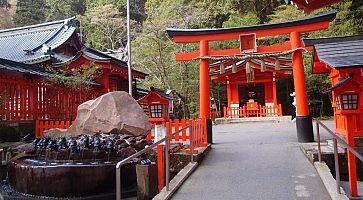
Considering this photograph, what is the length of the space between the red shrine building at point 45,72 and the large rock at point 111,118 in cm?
317

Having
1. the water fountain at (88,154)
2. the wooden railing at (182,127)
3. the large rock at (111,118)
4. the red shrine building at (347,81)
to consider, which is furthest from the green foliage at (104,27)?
the red shrine building at (347,81)

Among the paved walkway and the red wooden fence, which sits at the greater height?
the red wooden fence

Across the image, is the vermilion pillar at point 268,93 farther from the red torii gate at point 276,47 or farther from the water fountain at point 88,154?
the water fountain at point 88,154

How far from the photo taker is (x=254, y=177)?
7.19m

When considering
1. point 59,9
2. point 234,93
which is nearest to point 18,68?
point 234,93

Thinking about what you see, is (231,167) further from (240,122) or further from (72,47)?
(72,47)

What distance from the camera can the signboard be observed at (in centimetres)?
1185

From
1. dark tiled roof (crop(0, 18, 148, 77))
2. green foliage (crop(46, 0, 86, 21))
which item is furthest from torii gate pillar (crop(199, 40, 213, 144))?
green foliage (crop(46, 0, 86, 21))

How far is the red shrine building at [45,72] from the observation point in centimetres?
1389

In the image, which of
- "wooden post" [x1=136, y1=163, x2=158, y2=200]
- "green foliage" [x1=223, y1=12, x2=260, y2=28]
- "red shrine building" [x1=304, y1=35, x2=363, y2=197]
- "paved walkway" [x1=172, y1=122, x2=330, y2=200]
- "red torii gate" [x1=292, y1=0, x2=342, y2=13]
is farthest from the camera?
"green foliage" [x1=223, y1=12, x2=260, y2=28]

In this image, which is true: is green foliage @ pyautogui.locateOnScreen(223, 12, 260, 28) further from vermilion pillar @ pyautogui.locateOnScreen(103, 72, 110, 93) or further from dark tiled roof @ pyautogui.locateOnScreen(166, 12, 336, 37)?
dark tiled roof @ pyautogui.locateOnScreen(166, 12, 336, 37)

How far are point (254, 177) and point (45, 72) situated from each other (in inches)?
466

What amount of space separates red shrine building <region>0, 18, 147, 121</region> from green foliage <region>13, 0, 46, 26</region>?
2548cm

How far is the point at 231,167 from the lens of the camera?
813 cm
